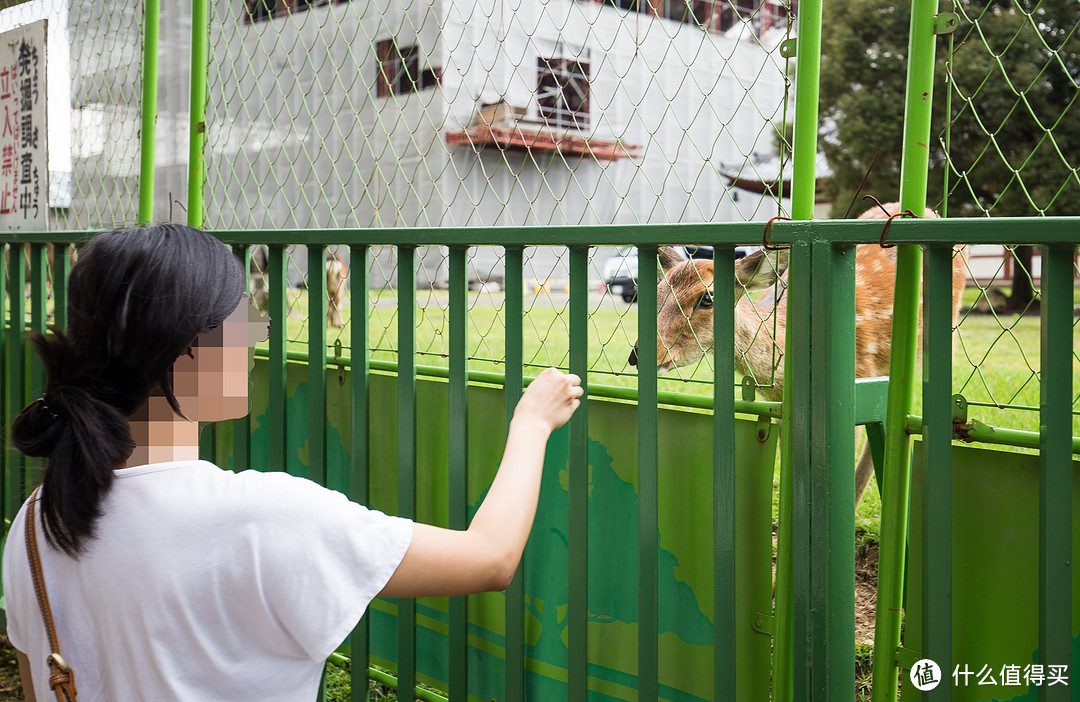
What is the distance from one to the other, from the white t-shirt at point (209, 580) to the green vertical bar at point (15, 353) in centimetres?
246

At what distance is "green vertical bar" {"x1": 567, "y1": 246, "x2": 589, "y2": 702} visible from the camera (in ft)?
6.29

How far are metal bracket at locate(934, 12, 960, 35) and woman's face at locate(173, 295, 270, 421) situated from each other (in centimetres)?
127

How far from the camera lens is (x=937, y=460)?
1.53 metres

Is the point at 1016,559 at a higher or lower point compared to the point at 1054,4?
lower

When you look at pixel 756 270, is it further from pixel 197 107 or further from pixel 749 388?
pixel 197 107

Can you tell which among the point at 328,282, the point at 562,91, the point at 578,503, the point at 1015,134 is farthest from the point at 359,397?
the point at 1015,134

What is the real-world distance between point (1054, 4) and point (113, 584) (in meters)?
10.8

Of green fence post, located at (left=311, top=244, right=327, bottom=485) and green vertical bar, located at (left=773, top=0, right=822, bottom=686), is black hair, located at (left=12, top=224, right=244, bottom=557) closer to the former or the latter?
green vertical bar, located at (left=773, top=0, right=822, bottom=686)

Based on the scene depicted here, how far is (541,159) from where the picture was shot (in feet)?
16.9

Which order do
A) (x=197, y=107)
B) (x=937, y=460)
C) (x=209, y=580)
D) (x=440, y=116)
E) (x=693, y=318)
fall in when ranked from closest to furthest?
(x=209, y=580)
(x=937, y=460)
(x=197, y=107)
(x=440, y=116)
(x=693, y=318)

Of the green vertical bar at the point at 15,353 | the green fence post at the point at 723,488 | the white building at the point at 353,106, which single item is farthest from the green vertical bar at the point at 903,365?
the green vertical bar at the point at 15,353

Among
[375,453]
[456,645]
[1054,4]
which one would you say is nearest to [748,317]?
[375,453]

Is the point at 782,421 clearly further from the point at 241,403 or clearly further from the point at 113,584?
the point at 113,584

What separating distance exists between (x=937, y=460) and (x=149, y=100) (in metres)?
2.65
